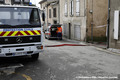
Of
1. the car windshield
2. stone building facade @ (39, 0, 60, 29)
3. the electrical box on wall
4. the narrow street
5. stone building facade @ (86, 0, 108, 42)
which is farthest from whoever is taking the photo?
stone building facade @ (39, 0, 60, 29)

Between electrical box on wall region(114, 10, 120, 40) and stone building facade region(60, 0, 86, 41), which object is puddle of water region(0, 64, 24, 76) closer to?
electrical box on wall region(114, 10, 120, 40)

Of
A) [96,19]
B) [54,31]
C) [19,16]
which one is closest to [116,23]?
[19,16]

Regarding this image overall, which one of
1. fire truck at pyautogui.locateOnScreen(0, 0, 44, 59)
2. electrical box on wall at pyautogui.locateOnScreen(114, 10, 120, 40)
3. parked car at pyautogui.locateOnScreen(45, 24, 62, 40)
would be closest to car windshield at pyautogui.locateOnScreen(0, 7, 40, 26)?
fire truck at pyautogui.locateOnScreen(0, 0, 44, 59)

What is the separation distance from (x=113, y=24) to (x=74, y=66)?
6081 mm

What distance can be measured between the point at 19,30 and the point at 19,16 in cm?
66

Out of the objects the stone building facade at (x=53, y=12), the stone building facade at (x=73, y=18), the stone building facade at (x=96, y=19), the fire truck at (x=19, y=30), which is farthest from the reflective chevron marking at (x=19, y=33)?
the stone building facade at (x=53, y=12)

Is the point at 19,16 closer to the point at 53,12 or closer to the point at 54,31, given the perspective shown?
the point at 54,31

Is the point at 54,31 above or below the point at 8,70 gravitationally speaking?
above

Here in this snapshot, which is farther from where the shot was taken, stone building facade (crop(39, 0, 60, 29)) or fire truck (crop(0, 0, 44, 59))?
stone building facade (crop(39, 0, 60, 29))

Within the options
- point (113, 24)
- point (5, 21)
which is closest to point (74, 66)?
point (5, 21)

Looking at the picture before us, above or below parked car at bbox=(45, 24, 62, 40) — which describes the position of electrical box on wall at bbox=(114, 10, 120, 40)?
above

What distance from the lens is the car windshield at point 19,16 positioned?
695 centimetres

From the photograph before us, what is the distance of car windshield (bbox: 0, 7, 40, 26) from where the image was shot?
22.8ft

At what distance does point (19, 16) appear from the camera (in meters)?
7.20
